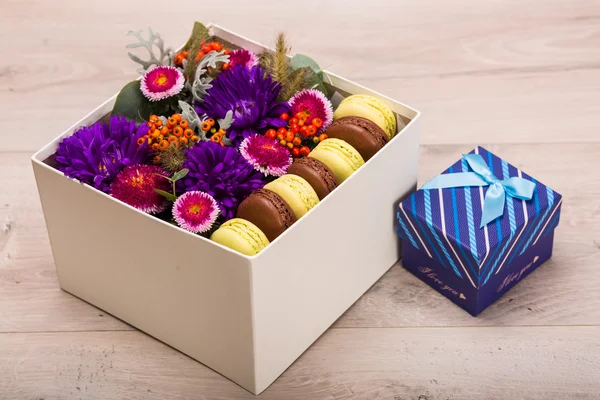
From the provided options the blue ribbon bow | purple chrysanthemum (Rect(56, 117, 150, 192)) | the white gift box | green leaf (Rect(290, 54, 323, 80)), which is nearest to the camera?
the white gift box

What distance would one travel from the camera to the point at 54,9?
8.71 feet

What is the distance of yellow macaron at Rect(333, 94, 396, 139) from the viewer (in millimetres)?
1854

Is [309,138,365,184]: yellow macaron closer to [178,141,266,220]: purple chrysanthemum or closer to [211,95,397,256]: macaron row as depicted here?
[211,95,397,256]: macaron row

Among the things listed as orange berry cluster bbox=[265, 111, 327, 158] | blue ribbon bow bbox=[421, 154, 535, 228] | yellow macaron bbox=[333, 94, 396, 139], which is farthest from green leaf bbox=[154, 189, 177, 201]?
blue ribbon bow bbox=[421, 154, 535, 228]

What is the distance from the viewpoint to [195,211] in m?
1.67

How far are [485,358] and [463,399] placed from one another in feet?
0.32

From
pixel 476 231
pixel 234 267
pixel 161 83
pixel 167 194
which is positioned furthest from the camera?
pixel 161 83

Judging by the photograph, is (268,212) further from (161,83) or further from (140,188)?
(161,83)

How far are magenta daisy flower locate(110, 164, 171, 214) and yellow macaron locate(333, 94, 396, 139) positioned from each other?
0.36 m

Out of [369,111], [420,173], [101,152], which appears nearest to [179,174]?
[101,152]

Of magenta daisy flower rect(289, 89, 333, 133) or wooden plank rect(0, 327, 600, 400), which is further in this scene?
magenta daisy flower rect(289, 89, 333, 133)

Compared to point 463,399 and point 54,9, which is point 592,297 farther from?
point 54,9

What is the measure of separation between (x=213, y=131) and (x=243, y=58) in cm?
21

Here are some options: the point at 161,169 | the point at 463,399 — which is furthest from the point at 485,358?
the point at 161,169
